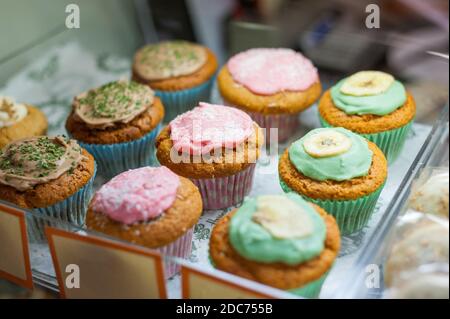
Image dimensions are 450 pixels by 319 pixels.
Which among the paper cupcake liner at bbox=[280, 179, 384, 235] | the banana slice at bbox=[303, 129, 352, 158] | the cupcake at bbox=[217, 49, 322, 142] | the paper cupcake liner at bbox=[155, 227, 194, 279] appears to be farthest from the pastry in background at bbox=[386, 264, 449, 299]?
the cupcake at bbox=[217, 49, 322, 142]

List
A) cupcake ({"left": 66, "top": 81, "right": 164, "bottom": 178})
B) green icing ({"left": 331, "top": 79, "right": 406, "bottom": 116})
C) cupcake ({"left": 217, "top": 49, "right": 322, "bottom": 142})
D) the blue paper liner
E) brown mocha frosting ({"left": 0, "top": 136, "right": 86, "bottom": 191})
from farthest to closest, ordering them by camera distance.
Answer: cupcake ({"left": 217, "top": 49, "right": 322, "bottom": 142}) → cupcake ({"left": 66, "top": 81, "right": 164, "bottom": 178}) → green icing ({"left": 331, "top": 79, "right": 406, "bottom": 116}) → brown mocha frosting ({"left": 0, "top": 136, "right": 86, "bottom": 191}) → the blue paper liner

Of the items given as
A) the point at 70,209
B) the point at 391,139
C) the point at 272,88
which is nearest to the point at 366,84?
the point at 391,139

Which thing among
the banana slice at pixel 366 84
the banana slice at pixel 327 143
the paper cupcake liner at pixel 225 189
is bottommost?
the paper cupcake liner at pixel 225 189

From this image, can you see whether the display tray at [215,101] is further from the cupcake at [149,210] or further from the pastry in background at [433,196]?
the cupcake at [149,210]

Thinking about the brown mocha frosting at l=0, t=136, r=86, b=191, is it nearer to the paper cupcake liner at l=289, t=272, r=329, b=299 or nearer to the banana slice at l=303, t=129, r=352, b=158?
the banana slice at l=303, t=129, r=352, b=158

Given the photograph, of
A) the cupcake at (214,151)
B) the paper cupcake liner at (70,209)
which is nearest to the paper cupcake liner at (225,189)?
the cupcake at (214,151)

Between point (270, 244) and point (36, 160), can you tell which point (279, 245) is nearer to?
point (270, 244)
